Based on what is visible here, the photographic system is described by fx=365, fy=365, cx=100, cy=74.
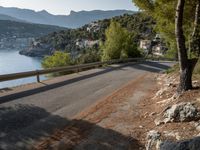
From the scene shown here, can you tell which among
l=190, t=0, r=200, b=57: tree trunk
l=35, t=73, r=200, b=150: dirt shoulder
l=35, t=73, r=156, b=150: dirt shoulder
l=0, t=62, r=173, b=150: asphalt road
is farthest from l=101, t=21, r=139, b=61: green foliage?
l=35, t=73, r=156, b=150: dirt shoulder

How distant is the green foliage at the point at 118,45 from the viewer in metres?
59.9

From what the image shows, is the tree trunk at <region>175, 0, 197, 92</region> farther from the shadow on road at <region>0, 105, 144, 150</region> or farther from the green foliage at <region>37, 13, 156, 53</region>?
the green foliage at <region>37, 13, 156, 53</region>

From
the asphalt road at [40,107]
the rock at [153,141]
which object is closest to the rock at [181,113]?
the rock at [153,141]

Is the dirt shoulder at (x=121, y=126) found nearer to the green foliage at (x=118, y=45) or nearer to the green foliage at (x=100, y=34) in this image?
the green foliage at (x=118, y=45)

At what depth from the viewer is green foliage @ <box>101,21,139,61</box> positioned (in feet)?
197

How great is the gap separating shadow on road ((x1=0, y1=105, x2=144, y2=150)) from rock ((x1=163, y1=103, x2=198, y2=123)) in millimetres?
1315

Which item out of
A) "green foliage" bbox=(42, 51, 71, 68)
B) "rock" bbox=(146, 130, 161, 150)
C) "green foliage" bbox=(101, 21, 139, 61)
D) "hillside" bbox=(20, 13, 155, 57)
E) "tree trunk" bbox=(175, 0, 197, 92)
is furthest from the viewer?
"hillside" bbox=(20, 13, 155, 57)

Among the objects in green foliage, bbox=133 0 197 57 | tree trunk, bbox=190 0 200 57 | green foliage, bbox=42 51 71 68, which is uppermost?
green foliage, bbox=133 0 197 57

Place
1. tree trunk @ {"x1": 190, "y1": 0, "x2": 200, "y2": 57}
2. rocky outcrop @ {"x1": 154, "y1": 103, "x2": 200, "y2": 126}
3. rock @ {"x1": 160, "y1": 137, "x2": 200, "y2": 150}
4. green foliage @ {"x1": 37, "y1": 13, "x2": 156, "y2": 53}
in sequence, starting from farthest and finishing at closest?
green foliage @ {"x1": 37, "y1": 13, "x2": 156, "y2": 53}, tree trunk @ {"x1": 190, "y1": 0, "x2": 200, "y2": 57}, rocky outcrop @ {"x1": 154, "y1": 103, "x2": 200, "y2": 126}, rock @ {"x1": 160, "y1": 137, "x2": 200, "y2": 150}

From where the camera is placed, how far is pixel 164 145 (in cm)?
568

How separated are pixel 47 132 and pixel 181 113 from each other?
3.42 metres

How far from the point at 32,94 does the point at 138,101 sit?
4.42 m

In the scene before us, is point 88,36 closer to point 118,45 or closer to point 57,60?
point 57,60

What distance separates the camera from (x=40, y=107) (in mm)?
12203
